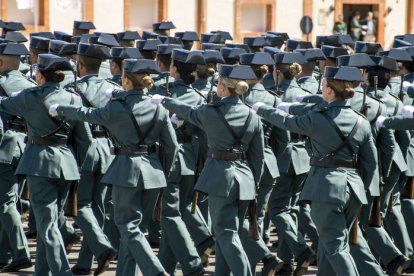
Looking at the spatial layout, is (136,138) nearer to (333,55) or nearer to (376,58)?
(376,58)

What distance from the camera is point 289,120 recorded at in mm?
10031

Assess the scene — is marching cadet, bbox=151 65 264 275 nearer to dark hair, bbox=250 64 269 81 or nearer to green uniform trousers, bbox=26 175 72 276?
green uniform trousers, bbox=26 175 72 276

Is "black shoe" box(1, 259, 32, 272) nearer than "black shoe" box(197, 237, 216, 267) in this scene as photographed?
Yes

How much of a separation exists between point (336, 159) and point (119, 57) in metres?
3.18

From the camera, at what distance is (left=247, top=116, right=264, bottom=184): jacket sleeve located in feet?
34.0

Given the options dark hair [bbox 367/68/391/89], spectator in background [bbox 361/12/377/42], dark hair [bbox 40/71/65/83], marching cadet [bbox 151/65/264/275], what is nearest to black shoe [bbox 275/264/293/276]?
marching cadet [bbox 151/65/264/275]

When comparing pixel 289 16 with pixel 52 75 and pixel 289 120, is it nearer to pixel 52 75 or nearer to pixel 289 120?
pixel 52 75

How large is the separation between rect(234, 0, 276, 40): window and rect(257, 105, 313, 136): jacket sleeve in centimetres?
2438

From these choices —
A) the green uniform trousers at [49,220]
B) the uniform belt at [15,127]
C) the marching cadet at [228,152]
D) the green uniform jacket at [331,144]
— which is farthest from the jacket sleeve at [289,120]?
the uniform belt at [15,127]

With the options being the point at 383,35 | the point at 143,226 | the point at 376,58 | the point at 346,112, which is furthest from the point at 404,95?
the point at 383,35

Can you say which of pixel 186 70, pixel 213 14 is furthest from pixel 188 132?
pixel 213 14

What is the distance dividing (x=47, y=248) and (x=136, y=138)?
118 cm

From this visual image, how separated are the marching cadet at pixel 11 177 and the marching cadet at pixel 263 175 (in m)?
2.02

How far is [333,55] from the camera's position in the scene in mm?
13922
